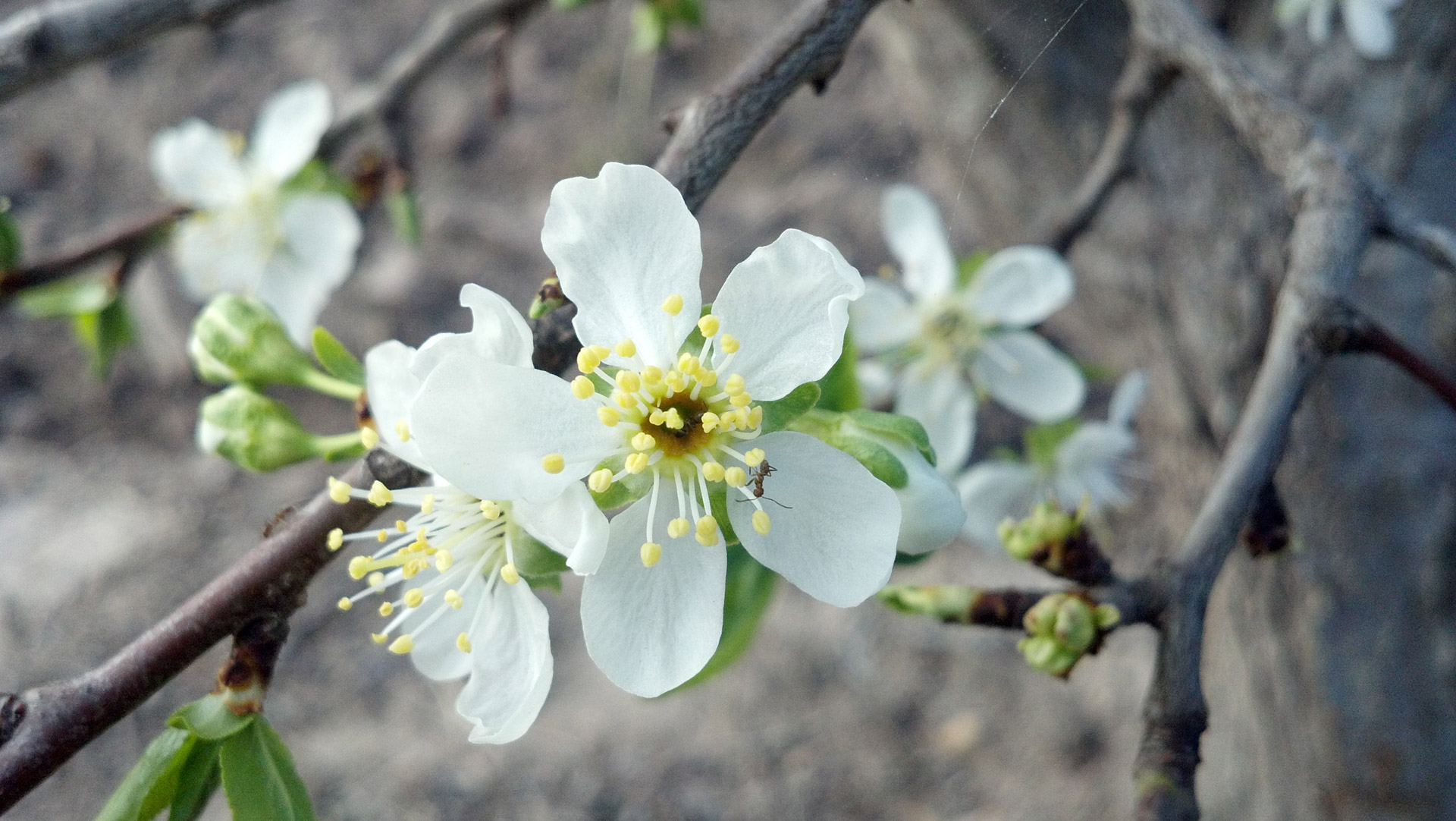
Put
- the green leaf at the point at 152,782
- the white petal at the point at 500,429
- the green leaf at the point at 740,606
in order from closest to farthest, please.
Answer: the white petal at the point at 500,429, the green leaf at the point at 152,782, the green leaf at the point at 740,606

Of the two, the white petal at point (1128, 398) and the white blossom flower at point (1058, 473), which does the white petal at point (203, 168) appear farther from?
the white petal at point (1128, 398)

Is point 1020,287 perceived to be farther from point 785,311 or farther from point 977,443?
point 977,443

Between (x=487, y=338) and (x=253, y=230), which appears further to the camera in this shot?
(x=253, y=230)

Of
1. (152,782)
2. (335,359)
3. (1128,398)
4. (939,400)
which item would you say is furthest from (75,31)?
(1128,398)

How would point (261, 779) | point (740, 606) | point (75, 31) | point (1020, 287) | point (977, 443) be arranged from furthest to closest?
point (977, 443)
point (1020, 287)
point (740, 606)
point (75, 31)
point (261, 779)

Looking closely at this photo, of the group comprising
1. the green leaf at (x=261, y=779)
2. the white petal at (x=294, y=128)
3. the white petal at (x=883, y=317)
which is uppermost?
the white petal at (x=294, y=128)

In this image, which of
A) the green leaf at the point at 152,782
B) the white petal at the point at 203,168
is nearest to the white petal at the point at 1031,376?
the green leaf at the point at 152,782

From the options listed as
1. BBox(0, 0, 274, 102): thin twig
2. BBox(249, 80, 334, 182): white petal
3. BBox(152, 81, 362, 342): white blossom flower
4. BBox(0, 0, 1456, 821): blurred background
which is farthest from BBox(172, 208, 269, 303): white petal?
BBox(0, 0, 274, 102): thin twig
